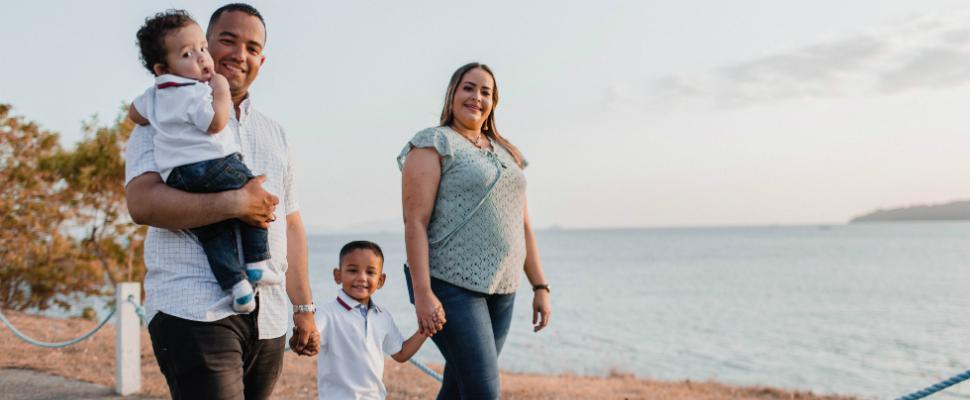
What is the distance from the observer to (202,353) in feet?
6.78

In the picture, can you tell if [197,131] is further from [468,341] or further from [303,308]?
[468,341]

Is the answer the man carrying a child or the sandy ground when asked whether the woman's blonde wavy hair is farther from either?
the sandy ground

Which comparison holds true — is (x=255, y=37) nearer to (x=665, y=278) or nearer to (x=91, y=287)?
(x=91, y=287)

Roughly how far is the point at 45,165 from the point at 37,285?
2725 mm

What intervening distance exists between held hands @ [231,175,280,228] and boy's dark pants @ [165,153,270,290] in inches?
1.0

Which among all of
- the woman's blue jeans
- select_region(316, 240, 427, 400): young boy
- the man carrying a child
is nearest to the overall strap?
the woman's blue jeans

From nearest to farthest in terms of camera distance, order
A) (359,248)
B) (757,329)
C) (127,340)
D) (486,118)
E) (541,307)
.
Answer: (486,118), (541,307), (359,248), (127,340), (757,329)

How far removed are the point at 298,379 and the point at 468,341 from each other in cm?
540

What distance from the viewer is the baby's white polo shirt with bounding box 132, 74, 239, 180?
6.73ft

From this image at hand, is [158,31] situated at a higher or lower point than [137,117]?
higher

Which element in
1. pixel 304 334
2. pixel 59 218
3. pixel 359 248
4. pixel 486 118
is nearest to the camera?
pixel 304 334

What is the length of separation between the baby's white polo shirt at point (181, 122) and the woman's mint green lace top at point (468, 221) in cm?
126

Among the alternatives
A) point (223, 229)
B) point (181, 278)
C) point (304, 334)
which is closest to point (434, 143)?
point (304, 334)

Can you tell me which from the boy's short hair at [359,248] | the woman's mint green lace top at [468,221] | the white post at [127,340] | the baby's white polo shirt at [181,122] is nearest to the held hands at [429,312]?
the woman's mint green lace top at [468,221]
